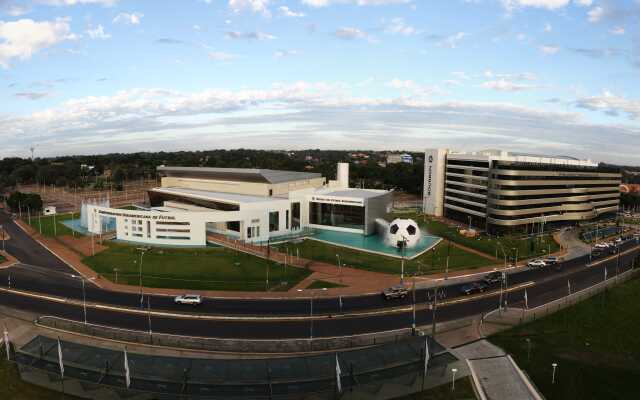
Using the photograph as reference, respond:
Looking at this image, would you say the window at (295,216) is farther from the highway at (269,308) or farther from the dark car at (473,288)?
the dark car at (473,288)

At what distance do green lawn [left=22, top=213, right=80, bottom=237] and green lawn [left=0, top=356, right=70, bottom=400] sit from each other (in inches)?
2562

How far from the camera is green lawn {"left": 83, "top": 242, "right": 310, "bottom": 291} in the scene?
5644 cm

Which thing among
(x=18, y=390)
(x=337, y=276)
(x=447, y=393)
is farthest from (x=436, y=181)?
(x=18, y=390)

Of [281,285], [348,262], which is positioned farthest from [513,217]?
[281,285]

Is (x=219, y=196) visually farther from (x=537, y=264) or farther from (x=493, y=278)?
(x=537, y=264)

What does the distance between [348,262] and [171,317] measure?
2988 cm

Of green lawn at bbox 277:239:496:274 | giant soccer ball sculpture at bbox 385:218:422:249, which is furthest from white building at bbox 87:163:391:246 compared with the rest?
giant soccer ball sculpture at bbox 385:218:422:249

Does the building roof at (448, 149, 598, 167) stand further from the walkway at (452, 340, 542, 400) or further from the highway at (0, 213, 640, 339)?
the walkway at (452, 340, 542, 400)

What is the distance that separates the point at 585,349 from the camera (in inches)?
1510

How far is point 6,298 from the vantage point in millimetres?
49844

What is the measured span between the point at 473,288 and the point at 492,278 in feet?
21.6

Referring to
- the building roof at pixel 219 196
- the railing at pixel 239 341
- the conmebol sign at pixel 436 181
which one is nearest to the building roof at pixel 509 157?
the conmebol sign at pixel 436 181

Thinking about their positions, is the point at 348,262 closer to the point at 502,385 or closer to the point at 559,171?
the point at 502,385

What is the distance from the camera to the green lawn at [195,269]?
5644 cm
